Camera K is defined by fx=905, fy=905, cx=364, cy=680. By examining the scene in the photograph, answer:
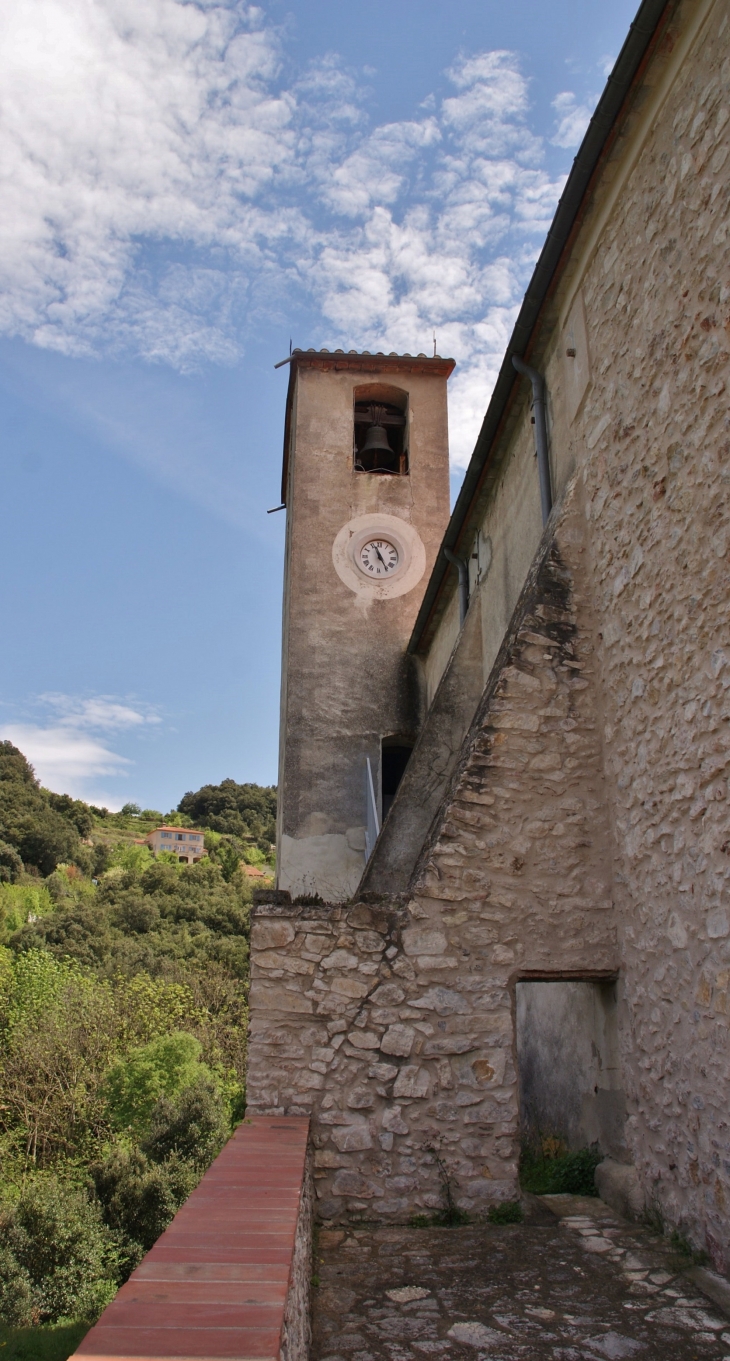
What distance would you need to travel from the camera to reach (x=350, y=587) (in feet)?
40.0

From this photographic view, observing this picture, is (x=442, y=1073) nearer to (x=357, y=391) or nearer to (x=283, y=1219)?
(x=283, y=1219)

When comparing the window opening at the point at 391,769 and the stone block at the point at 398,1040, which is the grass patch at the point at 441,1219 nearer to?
the stone block at the point at 398,1040

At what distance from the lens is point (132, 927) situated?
147 feet

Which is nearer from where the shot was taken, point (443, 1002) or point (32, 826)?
point (443, 1002)

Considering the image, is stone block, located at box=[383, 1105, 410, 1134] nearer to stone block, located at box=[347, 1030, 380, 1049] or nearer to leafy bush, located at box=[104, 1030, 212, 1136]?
stone block, located at box=[347, 1030, 380, 1049]

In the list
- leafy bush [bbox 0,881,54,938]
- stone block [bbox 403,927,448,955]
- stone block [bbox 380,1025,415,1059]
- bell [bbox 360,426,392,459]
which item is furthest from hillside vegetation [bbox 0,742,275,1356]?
bell [bbox 360,426,392,459]

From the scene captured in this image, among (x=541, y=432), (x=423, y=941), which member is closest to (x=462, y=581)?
(x=541, y=432)

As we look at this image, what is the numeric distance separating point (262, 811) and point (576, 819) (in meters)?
80.2

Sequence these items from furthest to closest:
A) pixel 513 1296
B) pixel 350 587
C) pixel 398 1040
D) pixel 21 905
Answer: pixel 21 905 → pixel 350 587 → pixel 398 1040 → pixel 513 1296

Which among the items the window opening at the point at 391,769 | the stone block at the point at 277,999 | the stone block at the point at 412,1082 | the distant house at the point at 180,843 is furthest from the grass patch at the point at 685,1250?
the distant house at the point at 180,843

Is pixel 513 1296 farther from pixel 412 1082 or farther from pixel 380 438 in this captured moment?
pixel 380 438

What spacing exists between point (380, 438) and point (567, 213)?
7799 mm

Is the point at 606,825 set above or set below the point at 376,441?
below

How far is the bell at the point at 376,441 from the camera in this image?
1294 centimetres
